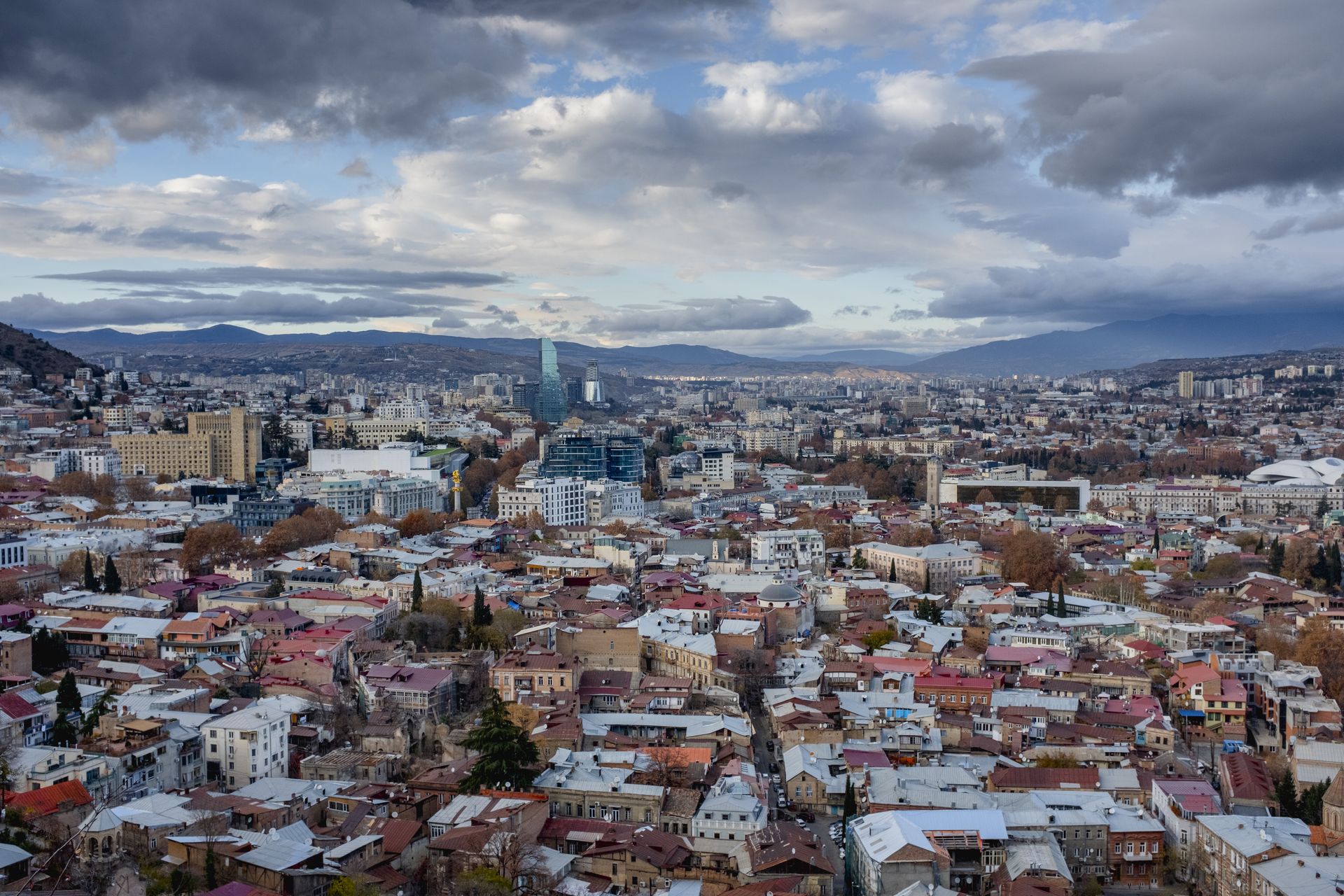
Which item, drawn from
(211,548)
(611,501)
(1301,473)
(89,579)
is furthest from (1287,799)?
(1301,473)

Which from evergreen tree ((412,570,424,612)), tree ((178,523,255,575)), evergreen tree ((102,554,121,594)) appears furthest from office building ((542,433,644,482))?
evergreen tree ((102,554,121,594))

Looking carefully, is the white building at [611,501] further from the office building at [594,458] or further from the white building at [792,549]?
the white building at [792,549]

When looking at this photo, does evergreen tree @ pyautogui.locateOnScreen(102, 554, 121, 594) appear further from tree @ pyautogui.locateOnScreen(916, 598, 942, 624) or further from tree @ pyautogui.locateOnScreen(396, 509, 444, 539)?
tree @ pyautogui.locateOnScreen(916, 598, 942, 624)

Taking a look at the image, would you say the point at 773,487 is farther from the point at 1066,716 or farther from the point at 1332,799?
the point at 1332,799

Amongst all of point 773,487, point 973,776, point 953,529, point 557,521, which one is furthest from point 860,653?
point 773,487

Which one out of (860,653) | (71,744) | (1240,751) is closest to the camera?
(71,744)

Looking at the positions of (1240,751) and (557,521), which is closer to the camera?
(1240,751)
